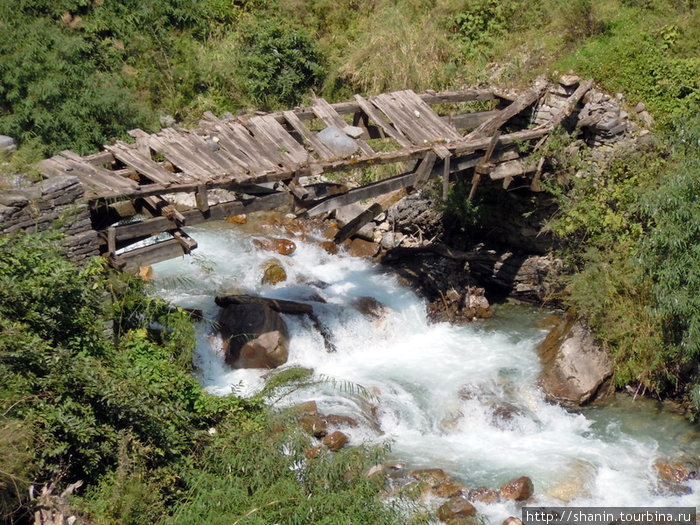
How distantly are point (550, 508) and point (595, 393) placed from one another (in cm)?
237

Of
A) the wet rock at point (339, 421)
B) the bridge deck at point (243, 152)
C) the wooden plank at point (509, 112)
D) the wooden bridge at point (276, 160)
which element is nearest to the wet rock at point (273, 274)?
the wooden bridge at point (276, 160)

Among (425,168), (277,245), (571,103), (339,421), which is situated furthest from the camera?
(277,245)

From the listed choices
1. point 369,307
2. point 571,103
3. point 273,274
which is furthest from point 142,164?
point 571,103

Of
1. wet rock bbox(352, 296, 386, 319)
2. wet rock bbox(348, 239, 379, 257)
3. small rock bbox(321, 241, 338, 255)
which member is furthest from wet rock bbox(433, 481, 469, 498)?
small rock bbox(321, 241, 338, 255)

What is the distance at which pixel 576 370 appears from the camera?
31.8ft

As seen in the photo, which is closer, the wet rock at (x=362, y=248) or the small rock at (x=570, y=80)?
the small rock at (x=570, y=80)

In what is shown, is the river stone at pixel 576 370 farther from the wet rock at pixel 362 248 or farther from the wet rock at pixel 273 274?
the wet rock at pixel 273 274

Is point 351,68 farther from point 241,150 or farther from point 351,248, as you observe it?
point 241,150

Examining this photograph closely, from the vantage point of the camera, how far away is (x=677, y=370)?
9.33m

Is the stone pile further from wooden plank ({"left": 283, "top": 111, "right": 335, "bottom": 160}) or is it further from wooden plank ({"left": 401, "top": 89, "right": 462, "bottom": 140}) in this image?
wooden plank ({"left": 401, "top": 89, "right": 462, "bottom": 140})

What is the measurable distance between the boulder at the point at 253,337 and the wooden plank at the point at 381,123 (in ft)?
10.0

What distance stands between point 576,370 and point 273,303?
4428 mm

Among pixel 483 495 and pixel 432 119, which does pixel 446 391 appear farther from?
pixel 432 119

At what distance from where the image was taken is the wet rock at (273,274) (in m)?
11.7
